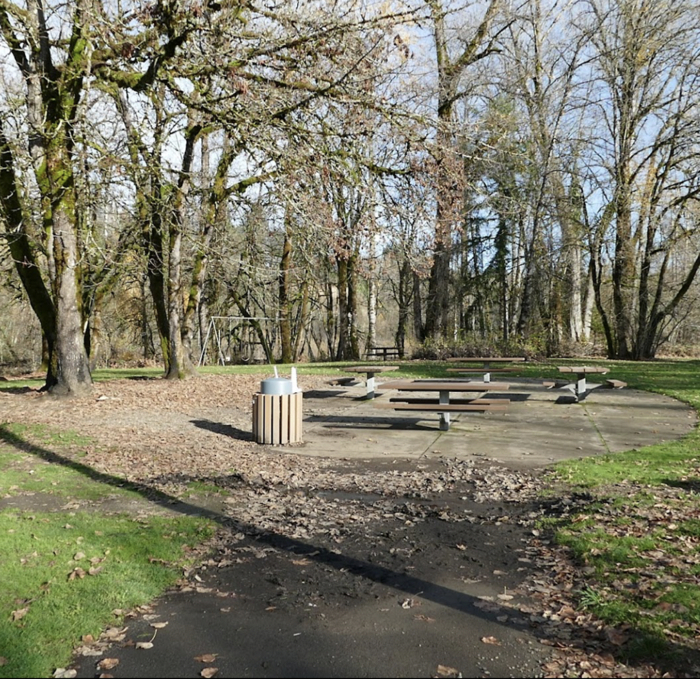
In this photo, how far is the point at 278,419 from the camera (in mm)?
8875

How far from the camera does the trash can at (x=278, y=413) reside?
8.81 meters

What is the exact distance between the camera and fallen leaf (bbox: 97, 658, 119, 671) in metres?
3.17

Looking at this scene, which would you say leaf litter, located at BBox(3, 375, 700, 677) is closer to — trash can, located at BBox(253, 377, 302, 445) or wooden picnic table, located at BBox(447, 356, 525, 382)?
trash can, located at BBox(253, 377, 302, 445)

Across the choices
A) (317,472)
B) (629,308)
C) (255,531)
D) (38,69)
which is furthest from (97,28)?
(629,308)

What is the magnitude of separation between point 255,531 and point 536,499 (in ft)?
8.79

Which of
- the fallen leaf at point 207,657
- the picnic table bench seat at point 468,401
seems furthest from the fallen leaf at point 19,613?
the picnic table bench seat at point 468,401

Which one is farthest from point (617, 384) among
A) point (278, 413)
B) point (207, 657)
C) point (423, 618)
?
point (207, 657)

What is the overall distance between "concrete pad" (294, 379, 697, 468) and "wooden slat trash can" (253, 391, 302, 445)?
311 millimetres

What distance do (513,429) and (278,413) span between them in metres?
3.64

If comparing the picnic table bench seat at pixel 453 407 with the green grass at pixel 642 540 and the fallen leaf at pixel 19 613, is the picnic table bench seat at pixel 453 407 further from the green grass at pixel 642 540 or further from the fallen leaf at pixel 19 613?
the fallen leaf at pixel 19 613

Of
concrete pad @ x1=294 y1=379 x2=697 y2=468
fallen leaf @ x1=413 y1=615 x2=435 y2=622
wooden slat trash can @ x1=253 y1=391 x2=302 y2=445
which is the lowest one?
fallen leaf @ x1=413 y1=615 x2=435 y2=622

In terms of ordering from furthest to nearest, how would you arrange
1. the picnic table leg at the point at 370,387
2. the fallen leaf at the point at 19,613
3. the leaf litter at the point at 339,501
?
the picnic table leg at the point at 370,387 → the fallen leaf at the point at 19,613 → the leaf litter at the point at 339,501

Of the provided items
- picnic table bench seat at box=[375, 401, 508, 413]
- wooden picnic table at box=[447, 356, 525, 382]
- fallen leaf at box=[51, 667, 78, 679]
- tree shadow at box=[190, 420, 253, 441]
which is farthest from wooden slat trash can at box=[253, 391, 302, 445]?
fallen leaf at box=[51, 667, 78, 679]

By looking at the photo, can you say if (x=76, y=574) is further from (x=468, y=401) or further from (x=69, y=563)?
(x=468, y=401)
